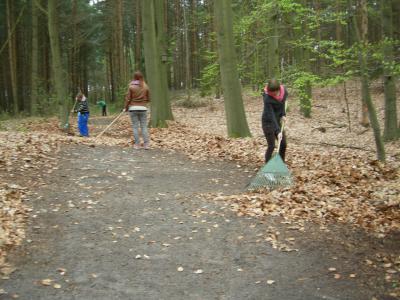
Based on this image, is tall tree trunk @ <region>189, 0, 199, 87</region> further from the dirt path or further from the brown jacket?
the dirt path

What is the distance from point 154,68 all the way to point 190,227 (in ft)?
33.2

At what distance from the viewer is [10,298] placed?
427 cm

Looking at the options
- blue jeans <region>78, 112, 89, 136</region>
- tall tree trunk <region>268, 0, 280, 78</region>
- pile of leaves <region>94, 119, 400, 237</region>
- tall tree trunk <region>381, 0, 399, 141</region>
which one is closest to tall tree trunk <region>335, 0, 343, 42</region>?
tall tree trunk <region>381, 0, 399, 141</region>

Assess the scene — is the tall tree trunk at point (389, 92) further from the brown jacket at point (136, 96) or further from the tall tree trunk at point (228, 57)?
the brown jacket at point (136, 96)

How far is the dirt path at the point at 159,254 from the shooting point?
14.9 feet

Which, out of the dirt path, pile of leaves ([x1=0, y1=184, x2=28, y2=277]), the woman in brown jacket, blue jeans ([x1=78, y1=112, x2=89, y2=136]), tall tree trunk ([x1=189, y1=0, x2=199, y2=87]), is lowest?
the dirt path

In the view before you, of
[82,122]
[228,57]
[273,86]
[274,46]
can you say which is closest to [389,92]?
[274,46]

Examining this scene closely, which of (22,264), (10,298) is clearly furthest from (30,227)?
(10,298)

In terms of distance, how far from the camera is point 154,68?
15398 mm

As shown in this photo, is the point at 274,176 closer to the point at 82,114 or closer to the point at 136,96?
the point at 136,96

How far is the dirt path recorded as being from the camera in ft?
14.9

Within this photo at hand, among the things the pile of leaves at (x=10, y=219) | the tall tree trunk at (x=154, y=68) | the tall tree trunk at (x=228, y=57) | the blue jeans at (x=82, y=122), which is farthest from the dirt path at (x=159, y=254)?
the blue jeans at (x=82, y=122)

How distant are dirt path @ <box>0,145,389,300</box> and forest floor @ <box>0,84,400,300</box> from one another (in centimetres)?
2

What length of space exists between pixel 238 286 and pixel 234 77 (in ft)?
28.3
